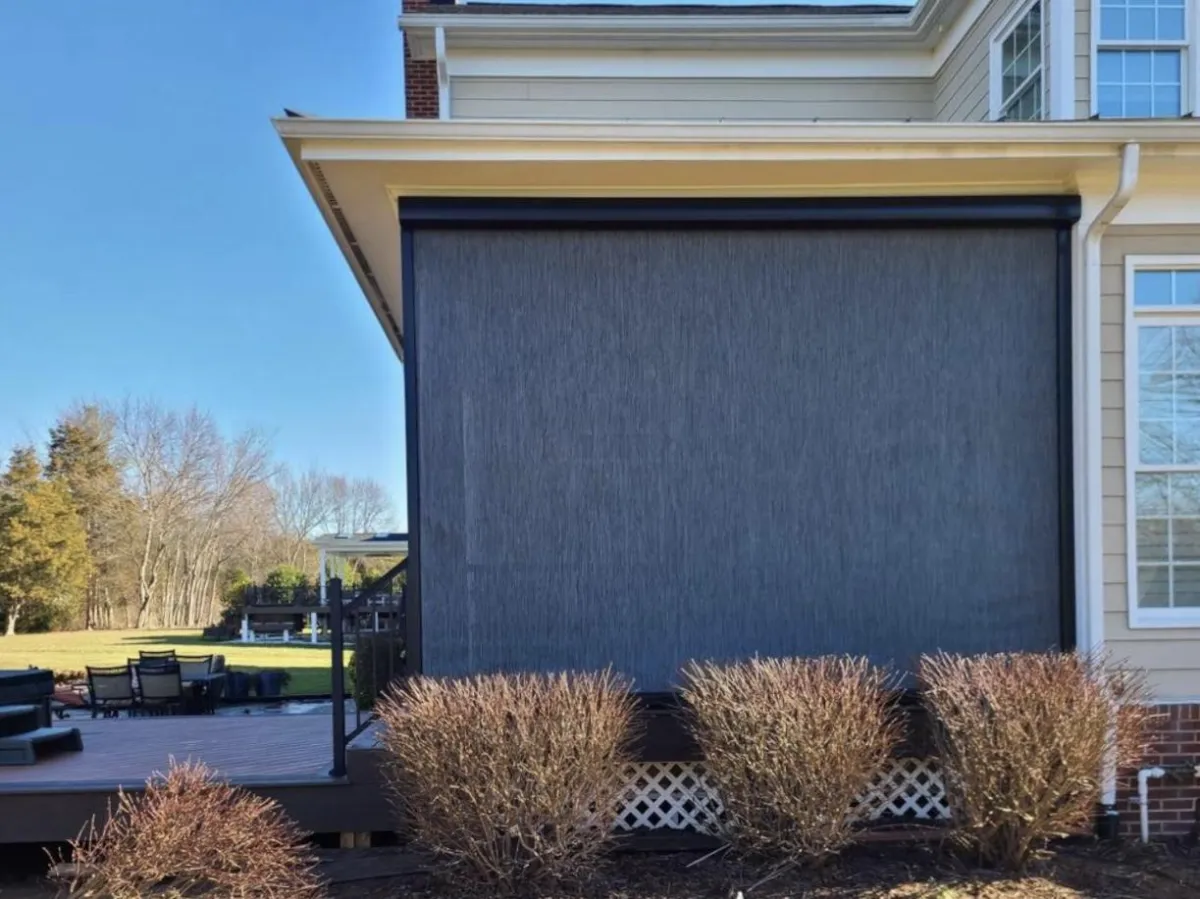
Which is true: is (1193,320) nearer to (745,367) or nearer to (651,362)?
(745,367)

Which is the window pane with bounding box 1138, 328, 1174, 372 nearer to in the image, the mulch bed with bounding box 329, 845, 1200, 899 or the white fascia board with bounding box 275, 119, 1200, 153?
the white fascia board with bounding box 275, 119, 1200, 153

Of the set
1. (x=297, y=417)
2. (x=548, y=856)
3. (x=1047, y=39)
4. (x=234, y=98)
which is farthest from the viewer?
(x=297, y=417)

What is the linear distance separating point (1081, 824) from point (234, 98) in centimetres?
2470

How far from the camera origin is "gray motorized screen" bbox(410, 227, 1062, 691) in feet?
15.5

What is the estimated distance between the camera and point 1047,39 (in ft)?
18.3

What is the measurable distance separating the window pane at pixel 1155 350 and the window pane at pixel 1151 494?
63 cm

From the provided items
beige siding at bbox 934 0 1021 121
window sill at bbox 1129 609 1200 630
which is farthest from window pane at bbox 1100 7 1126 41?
window sill at bbox 1129 609 1200 630

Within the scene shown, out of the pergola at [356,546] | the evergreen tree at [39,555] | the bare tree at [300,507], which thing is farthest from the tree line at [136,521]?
the pergola at [356,546]

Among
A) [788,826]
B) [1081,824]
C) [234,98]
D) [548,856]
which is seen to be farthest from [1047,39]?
[234,98]

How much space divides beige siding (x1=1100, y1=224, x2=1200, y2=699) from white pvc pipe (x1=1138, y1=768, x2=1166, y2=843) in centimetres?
42

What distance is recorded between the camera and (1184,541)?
16.2ft

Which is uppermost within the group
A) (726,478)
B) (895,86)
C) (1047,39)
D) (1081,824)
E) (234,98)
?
(234,98)

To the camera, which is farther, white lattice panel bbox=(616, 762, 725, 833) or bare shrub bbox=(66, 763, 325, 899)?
white lattice panel bbox=(616, 762, 725, 833)

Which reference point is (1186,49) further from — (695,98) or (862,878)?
(862,878)
